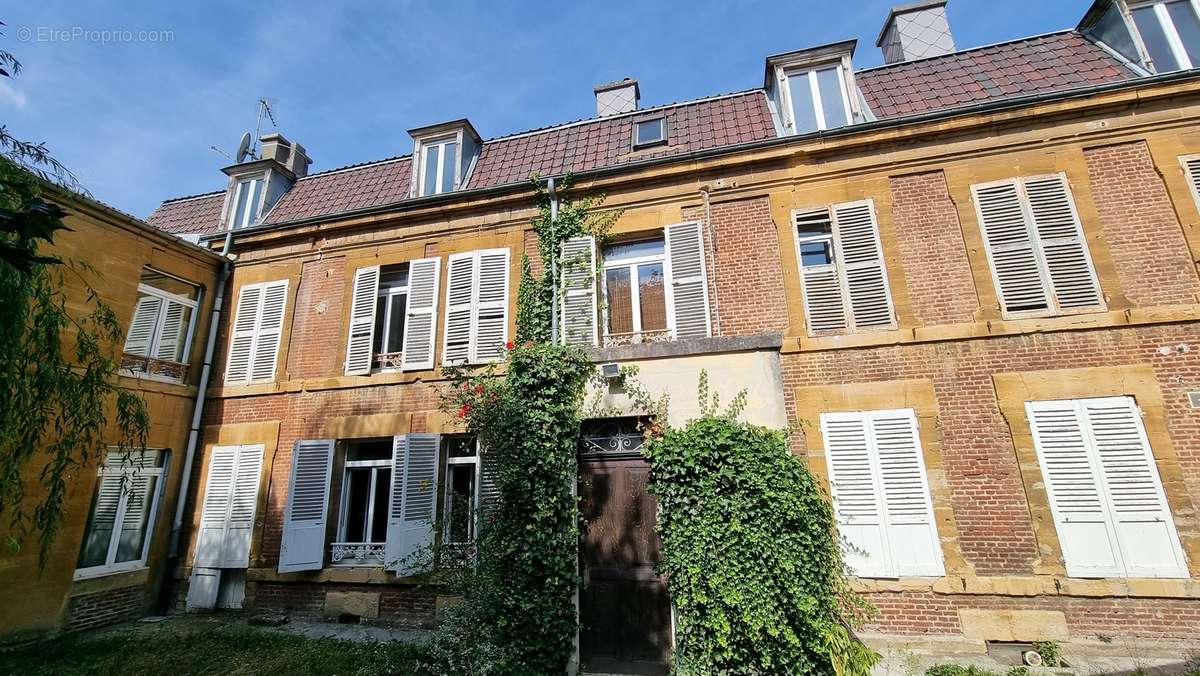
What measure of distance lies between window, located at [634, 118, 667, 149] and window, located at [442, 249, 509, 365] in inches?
118

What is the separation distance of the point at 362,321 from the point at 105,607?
534 cm

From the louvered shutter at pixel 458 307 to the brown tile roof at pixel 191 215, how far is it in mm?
5742

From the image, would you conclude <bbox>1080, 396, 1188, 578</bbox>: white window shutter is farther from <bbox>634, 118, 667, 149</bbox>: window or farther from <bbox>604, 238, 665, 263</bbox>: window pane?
<bbox>634, 118, 667, 149</bbox>: window

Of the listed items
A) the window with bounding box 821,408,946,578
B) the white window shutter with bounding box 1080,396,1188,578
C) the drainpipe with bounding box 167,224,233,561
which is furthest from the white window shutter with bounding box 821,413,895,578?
the drainpipe with bounding box 167,224,233,561

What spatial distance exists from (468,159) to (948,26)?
931 cm

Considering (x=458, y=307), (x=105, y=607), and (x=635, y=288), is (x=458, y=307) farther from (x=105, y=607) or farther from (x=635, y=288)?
(x=105, y=607)

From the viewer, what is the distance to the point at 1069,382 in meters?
6.11

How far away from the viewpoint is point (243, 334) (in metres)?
9.25

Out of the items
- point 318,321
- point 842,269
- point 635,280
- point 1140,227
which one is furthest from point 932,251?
point 318,321

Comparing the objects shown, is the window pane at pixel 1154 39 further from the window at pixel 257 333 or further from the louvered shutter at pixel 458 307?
the window at pixel 257 333

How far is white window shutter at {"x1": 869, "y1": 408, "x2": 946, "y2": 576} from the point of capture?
6020mm

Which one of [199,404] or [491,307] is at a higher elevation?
[491,307]

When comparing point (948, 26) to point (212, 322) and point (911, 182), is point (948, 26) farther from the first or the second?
point (212, 322)

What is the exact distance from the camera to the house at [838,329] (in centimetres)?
589
